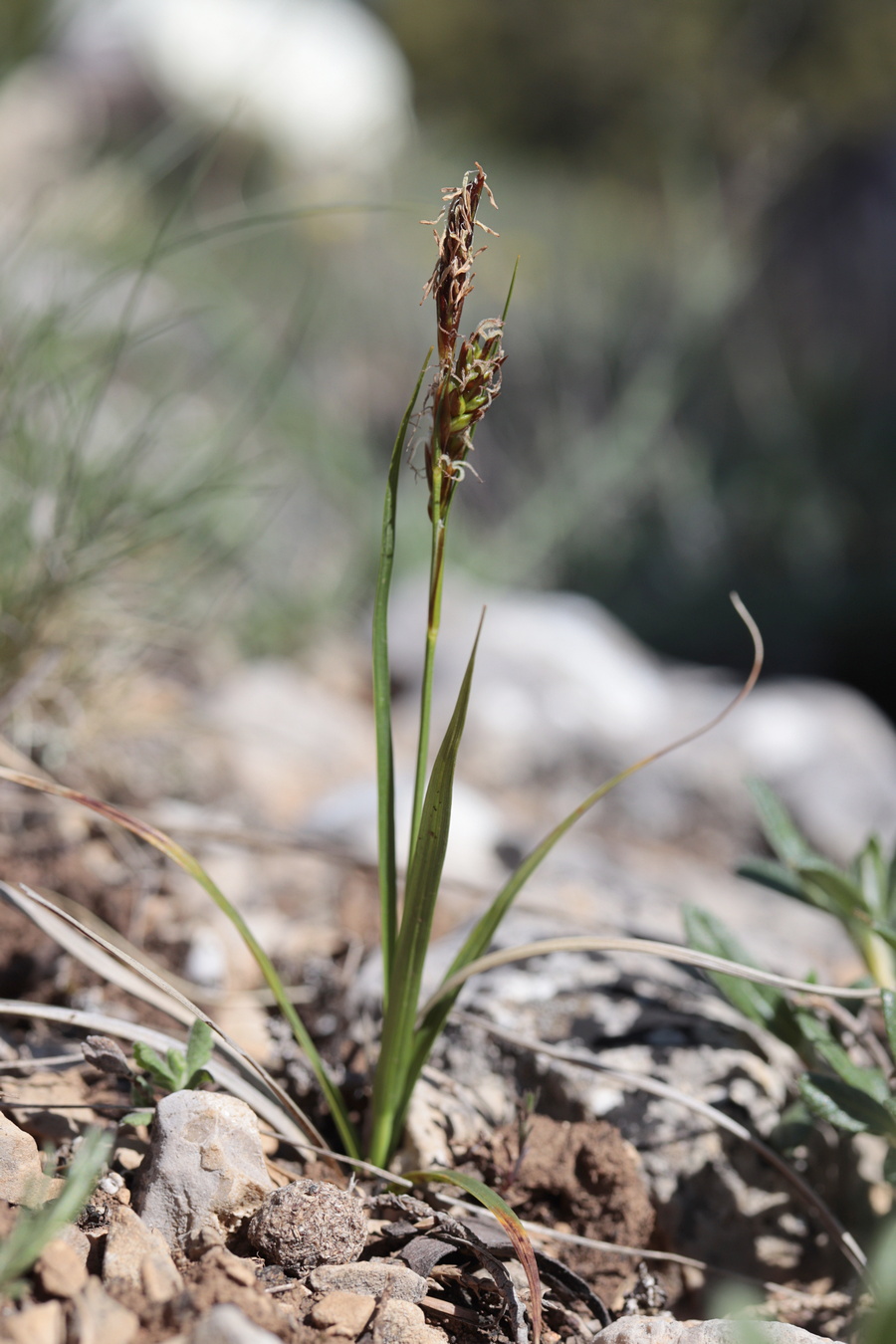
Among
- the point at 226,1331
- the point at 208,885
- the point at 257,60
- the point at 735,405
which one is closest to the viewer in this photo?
the point at 226,1331

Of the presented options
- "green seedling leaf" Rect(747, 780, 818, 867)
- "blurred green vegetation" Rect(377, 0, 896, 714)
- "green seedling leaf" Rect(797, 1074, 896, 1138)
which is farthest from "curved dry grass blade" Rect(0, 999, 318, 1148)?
"blurred green vegetation" Rect(377, 0, 896, 714)

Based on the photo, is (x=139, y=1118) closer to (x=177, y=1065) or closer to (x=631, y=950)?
(x=177, y=1065)

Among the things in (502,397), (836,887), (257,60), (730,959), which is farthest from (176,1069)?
(257,60)

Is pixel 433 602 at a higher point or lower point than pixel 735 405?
lower

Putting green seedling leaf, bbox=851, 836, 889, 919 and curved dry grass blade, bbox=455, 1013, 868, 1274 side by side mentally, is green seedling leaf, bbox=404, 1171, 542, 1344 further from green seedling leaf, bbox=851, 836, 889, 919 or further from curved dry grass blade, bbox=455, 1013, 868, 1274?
green seedling leaf, bbox=851, 836, 889, 919

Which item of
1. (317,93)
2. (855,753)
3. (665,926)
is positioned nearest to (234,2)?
(317,93)

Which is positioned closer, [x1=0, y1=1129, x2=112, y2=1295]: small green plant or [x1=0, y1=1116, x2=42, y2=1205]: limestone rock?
[x1=0, y1=1129, x2=112, y2=1295]: small green plant

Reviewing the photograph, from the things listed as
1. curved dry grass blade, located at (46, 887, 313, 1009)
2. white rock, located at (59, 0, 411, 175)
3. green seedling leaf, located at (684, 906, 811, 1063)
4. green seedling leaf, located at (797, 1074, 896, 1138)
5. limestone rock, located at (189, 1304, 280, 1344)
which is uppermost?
white rock, located at (59, 0, 411, 175)
